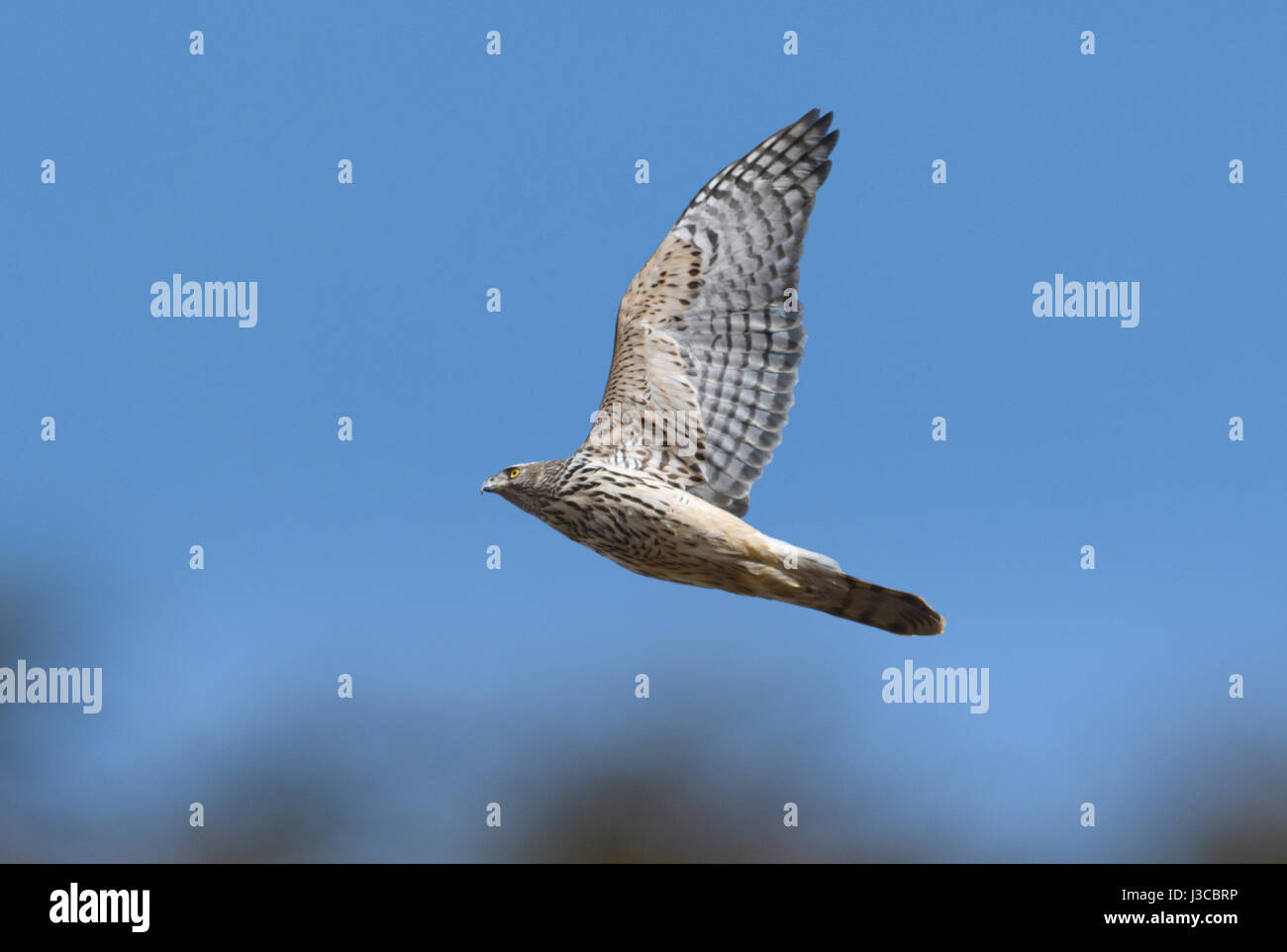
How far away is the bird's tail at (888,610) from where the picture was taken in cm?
859

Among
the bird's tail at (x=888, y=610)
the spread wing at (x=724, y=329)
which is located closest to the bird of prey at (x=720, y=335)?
the spread wing at (x=724, y=329)

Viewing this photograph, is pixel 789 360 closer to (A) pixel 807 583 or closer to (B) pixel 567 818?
(A) pixel 807 583

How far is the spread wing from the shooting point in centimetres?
983

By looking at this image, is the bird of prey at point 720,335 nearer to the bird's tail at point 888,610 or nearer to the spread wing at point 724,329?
the spread wing at point 724,329

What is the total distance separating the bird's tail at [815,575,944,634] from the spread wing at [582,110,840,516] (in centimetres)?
125

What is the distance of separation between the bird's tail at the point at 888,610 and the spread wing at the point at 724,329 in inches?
49.3

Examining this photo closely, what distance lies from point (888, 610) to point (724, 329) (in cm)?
211

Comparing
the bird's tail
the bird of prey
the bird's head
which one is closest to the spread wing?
the bird of prey

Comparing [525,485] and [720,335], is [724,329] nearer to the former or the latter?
[720,335]

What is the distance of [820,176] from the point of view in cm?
1001

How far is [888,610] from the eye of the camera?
8.67 m

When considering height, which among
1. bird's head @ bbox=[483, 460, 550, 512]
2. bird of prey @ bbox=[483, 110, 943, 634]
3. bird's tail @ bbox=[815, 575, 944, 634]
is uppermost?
bird of prey @ bbox=[483, 110, 943, 634]

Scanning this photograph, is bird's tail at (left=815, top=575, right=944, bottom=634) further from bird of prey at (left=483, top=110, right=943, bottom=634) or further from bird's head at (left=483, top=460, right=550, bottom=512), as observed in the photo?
bird's head at (left=483, top=460, right=550, bottom=512)
